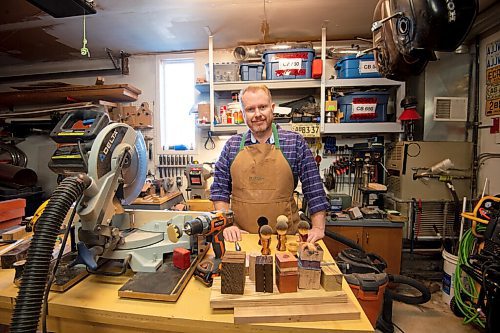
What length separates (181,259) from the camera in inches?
35.0

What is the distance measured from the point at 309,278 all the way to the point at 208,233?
37cm

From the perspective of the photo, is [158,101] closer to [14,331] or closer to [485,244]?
[14,331]

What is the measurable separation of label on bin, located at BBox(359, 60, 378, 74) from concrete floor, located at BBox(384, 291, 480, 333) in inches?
86.6

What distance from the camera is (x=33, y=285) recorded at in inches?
24.8

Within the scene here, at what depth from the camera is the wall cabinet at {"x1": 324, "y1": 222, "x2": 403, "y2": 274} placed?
95.7 inches

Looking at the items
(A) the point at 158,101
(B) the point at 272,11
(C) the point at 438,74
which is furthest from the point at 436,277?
(A) the point at 158,101

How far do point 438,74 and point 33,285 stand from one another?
3.43m

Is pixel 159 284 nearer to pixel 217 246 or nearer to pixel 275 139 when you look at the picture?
pixel 217 246

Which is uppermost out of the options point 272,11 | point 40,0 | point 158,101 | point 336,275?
point 272,11

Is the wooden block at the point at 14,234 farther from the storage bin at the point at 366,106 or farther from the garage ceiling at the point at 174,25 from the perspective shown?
the storage bin at the point at 366,106

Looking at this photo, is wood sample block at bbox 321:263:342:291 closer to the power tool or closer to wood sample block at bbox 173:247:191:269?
the power tool

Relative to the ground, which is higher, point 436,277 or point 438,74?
point 438,74

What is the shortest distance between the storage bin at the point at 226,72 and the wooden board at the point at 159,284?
2.31 m

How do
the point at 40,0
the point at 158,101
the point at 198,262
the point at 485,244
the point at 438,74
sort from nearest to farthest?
the point at 198,262, the point at 485,244, the point at 40,0, the point at 438,74, the point at 158,101
